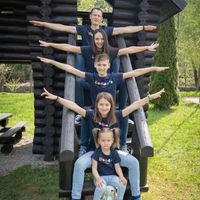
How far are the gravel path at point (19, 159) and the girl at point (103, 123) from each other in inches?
137

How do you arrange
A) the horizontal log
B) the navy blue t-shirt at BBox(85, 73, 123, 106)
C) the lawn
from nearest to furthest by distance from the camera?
the navy blue t-shirt at BBox(85, 73, 123, 106) → the lawn → the horizontal log

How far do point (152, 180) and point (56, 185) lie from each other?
1832mm

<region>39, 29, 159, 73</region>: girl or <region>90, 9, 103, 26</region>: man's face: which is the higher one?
<region>90, 9, 103, 26</region>: man's face

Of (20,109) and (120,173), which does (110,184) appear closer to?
(120,173)

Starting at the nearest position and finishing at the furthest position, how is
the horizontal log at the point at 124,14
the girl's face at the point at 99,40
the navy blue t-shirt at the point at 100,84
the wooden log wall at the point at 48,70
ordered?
1. the navy blue t-shirt at the point at 100,84
2. the girl's face at the point at 99,40
3. the wooden log wall at the point at 48,70
4. the horizontal log at the point at 124,14

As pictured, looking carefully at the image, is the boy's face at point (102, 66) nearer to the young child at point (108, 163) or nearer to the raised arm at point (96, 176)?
the young child at point (108, 163)

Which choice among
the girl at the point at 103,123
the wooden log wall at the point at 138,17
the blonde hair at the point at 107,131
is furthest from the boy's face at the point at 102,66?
the wooden log wall at the point at 138,17

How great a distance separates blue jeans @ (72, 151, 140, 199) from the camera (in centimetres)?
364

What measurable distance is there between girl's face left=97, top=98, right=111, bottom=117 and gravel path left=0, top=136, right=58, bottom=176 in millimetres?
3661

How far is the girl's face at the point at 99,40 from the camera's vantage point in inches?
193

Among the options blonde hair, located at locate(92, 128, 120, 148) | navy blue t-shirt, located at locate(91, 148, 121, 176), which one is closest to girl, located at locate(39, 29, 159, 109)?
blonde hair, located at locate(92, 128, 120, 148)

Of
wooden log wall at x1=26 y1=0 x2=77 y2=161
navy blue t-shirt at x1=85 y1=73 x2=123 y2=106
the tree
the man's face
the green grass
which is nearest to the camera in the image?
navy blue t-shirt at x1=85 y1=73 x2=123 y2=106

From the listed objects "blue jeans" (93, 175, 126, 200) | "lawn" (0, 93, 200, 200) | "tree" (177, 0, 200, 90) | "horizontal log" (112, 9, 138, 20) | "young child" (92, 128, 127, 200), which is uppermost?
"tree" (177, 0, 200, 90)

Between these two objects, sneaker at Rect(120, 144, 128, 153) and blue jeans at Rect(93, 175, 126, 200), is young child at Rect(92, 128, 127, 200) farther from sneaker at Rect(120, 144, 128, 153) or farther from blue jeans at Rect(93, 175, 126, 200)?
sneaker at Rect(120, 144, 128, 153)
